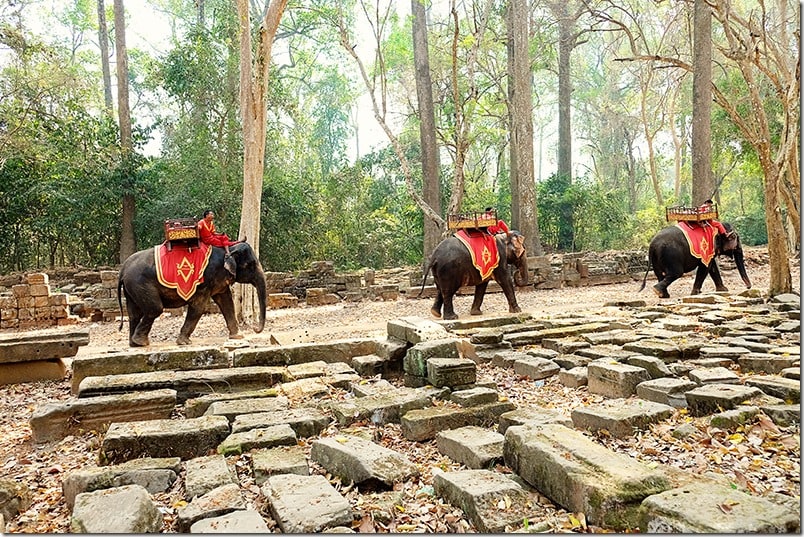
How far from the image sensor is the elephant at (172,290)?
748cm

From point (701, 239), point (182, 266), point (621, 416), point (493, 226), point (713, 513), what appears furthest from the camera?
point (701, 239)

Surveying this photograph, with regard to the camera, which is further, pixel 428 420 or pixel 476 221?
pixel 476 221

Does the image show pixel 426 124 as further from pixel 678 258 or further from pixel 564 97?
pixel 564 97

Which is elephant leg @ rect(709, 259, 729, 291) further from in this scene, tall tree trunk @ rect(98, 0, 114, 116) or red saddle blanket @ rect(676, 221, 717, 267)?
tall tree trunk @ rect(98, 0, 114, 116)

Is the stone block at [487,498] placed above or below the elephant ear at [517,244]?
below

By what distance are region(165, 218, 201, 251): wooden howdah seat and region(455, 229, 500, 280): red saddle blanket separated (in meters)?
4.10

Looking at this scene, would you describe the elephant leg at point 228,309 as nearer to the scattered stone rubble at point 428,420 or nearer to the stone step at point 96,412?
the scattered stone rubble at point 428,420

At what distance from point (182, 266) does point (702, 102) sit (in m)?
12.1

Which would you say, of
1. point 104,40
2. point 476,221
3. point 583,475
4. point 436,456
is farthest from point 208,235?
point 104,40

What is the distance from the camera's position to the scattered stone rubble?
2389 mm

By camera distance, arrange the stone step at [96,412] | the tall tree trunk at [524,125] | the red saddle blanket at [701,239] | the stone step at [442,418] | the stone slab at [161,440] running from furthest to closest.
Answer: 1. the tall tree trunk at [524,125]
2. the red saddle blanket at [701,239]
3. the stone step at [96,412]
4. the stone step at [442,418]
5. the stone slab at [161,440]

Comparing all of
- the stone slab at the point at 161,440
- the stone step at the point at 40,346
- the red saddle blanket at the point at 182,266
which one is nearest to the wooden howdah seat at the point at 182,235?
the red saddle blanket at the point at 182,266

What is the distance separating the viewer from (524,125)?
1455 centimetres

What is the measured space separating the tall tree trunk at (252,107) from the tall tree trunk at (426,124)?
5.90 metres
